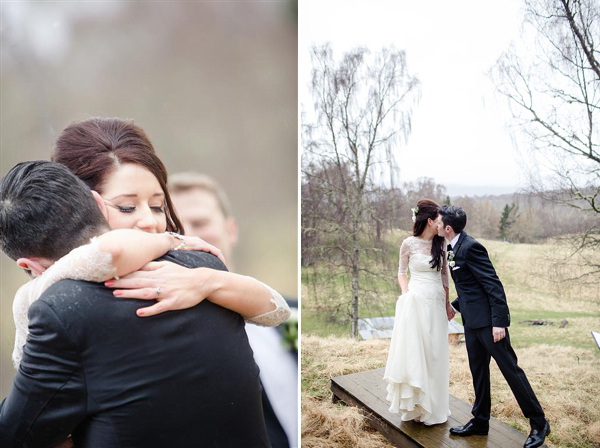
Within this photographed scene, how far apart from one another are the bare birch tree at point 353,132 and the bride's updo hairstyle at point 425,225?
0.28 metres

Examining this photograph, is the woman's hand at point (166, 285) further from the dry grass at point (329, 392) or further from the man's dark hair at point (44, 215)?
the dry grass at point (329, 392)

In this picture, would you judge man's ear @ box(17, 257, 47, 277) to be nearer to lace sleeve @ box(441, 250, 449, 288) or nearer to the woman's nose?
the woman's nose

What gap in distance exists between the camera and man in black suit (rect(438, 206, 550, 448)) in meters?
2.36

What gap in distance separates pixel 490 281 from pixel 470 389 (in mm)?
651

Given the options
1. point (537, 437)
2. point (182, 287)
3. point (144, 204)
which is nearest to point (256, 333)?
point (144, 204)

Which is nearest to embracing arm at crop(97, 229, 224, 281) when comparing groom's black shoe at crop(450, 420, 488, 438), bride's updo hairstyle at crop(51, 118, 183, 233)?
bride's updo hairstyle at crop(51, 118, 183, 233)

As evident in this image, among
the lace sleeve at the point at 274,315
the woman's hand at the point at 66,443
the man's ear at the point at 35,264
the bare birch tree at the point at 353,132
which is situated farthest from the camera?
the bare birch tree at the point at 353,132

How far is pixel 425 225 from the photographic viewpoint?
2566 mm

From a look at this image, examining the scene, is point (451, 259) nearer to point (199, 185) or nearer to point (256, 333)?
point (256, 333)

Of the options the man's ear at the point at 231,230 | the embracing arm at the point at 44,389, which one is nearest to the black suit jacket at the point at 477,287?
the man's ear at the point at 231,230

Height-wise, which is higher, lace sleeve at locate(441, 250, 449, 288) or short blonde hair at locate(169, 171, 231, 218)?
short blonde hair at locate(169, 171, 231, 218)

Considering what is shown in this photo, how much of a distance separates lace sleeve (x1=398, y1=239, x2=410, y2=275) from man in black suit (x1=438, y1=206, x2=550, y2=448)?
234 mm

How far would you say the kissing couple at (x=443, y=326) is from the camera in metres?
2.38

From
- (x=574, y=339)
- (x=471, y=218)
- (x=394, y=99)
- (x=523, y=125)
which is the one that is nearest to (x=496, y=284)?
(x=471, y=218)
